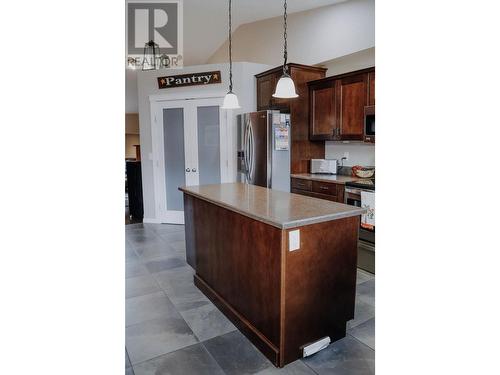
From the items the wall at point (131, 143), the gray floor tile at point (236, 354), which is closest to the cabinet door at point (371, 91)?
the gray floor tile at point (236, 354)

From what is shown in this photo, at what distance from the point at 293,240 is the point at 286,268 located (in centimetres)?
17

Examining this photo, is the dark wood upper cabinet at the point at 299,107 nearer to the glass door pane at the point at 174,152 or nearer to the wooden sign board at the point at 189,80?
the wooden sign board at the point at 189,80

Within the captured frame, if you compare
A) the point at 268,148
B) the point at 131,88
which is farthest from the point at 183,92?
the point at 131,88

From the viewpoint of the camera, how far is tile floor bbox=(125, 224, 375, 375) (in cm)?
213

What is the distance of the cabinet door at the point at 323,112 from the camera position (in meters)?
4.59

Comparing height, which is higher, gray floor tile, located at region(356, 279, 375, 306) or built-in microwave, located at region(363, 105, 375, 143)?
built-in microwave, located at region(363, 105, 375, 143)

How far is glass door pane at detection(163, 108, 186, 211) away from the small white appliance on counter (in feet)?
7.08

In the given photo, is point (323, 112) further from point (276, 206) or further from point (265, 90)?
point (276, 206)

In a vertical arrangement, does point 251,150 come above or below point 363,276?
above

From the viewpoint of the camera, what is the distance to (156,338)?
246 centimetres

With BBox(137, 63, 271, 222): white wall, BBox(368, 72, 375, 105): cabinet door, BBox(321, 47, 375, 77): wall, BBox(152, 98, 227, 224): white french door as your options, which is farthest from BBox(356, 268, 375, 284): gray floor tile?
BBox(152, 98, 227, 224): white french door

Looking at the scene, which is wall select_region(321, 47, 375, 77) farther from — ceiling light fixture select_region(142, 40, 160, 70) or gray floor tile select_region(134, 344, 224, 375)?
gray floor tile select_region(134, 344, 224, 375)
